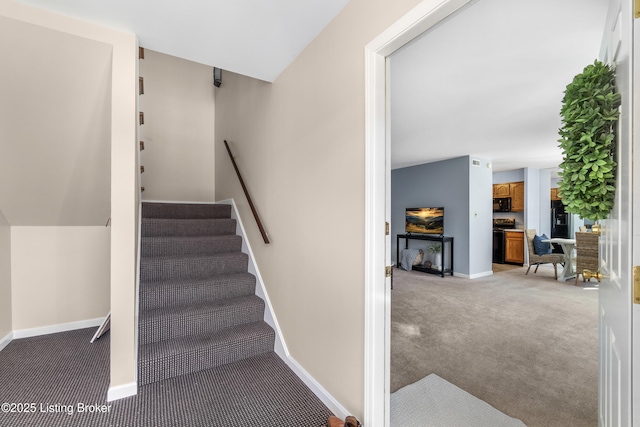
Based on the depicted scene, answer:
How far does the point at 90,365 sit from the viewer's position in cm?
226

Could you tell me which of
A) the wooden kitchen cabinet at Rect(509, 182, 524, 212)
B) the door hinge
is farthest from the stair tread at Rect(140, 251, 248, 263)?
the wooden kitchen cabinet at Rect(509, 182, 524, 212)

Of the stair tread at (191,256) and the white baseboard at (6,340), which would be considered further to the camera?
the stair tread at (191,256)

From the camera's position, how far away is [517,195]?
730cm

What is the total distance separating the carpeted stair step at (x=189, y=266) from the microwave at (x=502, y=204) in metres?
7.24

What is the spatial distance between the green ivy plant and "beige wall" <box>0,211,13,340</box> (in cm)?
401

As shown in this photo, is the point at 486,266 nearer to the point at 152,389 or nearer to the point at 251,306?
the point at 251,306

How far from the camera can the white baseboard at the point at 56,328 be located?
2.76 meters

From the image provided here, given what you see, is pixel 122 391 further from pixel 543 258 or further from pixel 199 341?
pixel 543 258

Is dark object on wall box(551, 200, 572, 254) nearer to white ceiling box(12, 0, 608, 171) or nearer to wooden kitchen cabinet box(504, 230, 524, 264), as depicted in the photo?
wooden kitchen cabinet box(504, 230, 524, 264)

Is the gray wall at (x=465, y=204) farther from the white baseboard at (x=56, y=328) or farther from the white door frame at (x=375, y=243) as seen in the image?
the white baseboard at (x=56, y=328)

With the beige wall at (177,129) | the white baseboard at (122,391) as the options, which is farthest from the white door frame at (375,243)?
the beige wall at (177,129)

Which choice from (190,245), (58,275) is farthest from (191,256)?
(58,275)

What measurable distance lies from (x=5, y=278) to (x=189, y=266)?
65.6 inches

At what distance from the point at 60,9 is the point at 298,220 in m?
1.89
